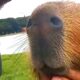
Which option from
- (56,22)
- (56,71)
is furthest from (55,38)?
(56,71)

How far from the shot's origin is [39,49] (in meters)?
2.18

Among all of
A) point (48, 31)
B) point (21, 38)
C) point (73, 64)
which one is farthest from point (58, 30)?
point (21, 38)

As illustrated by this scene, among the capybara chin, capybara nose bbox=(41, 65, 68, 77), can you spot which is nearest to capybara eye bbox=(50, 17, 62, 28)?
the capybara chin

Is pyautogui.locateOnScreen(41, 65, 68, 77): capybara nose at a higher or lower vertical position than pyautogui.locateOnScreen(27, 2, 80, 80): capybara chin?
lower

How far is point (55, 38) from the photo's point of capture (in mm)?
2137

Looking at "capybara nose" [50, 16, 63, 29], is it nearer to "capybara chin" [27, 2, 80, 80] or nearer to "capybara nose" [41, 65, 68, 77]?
"capybara chin" [27, 2, 80, 80]

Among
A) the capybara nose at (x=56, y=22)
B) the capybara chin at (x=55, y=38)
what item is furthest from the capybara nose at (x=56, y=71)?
the capybara nose at (x=56, y=22)

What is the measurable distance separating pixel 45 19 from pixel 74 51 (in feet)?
0.86

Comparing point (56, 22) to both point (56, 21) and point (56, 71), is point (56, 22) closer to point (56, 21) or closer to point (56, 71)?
point (56, 21)

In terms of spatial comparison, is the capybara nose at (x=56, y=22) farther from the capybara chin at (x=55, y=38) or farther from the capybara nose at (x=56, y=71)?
the capybara nose at (x=56, y=71)

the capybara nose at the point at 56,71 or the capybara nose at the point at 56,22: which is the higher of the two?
the capybara nose at the point at 56,22

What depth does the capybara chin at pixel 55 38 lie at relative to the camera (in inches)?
84.0

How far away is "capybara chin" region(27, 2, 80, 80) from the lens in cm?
213

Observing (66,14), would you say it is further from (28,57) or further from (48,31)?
(28,57)
